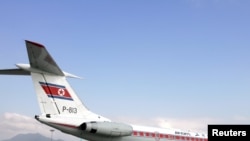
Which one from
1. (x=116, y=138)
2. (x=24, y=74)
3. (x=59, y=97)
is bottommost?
(x=116, y=138)

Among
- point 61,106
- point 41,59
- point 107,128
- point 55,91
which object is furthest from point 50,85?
point 107,128

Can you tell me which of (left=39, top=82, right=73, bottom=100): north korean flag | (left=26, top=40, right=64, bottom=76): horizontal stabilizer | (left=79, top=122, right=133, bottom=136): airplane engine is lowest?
(left=79, top=122, right=133, bottom=136): airplane engine

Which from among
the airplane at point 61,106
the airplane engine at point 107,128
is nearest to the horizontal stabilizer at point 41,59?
the airplane at point 61,106

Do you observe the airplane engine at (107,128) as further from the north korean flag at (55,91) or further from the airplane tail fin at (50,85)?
the north korean flag at (55,91)

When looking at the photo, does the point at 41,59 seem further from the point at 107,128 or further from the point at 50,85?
the point at 107,128

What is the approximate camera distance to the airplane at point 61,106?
1561 centimetres

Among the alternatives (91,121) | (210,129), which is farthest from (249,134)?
(91,121)

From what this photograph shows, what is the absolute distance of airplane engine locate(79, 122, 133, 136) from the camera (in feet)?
52.0

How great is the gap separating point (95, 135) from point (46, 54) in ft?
14.9

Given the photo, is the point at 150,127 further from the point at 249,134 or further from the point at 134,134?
the point at 249,134

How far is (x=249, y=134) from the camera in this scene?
47.7ft

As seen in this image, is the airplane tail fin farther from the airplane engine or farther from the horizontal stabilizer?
the airplane engine

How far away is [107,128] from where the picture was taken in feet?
53.4

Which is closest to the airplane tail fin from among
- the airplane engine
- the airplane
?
the airplane
